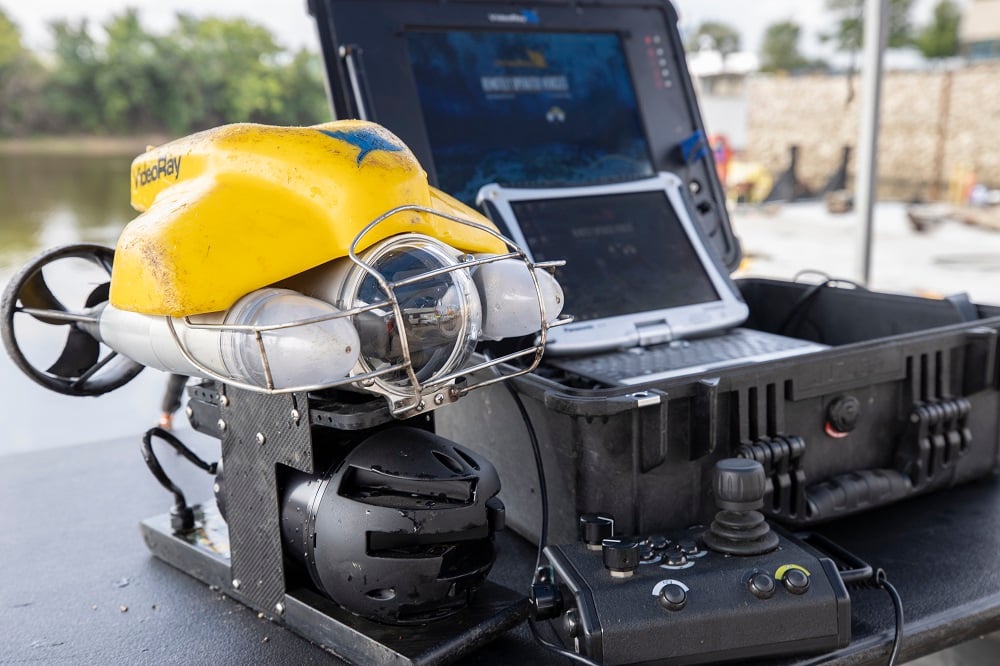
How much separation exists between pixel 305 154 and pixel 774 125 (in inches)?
648

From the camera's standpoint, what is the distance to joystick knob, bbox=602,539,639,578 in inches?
31.4

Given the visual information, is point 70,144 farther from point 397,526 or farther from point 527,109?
point 397,526

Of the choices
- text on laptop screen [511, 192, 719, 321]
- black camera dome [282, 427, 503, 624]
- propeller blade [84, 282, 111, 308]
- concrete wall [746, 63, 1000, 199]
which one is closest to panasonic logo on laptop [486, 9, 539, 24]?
text on laptop screen [511, 192, 719, 321]

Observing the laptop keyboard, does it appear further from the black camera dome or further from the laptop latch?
the black camera dome

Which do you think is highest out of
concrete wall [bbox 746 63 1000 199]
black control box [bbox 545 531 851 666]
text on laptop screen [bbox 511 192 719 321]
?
text on laptop screen [bbox 511 192 719 321]

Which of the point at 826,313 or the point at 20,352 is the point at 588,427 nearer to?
the point at 20,352

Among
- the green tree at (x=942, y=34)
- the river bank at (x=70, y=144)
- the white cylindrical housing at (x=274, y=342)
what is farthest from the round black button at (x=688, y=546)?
the green tree at (x=942, y=34)

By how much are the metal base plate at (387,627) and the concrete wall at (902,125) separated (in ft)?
44.5

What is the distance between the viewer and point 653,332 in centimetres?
136

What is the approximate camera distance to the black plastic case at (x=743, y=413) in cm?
95

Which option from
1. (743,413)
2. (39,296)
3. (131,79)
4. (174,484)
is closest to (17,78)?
(131,79)

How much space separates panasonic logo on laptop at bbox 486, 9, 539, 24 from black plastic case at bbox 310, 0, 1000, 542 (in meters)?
0.02

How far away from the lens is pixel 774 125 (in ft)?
52.0

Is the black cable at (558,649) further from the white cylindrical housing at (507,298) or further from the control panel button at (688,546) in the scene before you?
the white cylindrical housing at (507,298)
